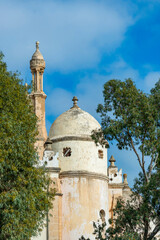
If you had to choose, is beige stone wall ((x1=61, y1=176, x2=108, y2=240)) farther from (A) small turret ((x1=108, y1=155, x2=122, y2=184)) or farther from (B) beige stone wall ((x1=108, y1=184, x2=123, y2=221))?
(A) small turret ((x1=108, y1=155, x2=122, y2=184))

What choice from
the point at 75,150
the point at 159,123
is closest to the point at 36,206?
the point at 159,123

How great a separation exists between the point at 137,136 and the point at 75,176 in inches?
440

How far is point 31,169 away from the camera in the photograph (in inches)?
1027

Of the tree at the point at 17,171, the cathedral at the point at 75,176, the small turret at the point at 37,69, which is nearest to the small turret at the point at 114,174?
the cathedral at the point at 75,176

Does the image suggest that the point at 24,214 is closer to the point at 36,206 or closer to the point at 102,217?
the point at 36,206

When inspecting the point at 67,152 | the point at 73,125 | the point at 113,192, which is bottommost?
the point at 113,192

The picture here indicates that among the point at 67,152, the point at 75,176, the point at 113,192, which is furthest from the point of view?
the point at 113,192

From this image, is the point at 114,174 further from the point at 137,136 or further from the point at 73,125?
the point at 137,136

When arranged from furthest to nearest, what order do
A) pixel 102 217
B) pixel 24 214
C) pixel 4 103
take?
pixel 102 217
pixel 4 103
pixel 24 214

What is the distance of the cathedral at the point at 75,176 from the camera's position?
36.5m

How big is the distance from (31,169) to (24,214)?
1.95m

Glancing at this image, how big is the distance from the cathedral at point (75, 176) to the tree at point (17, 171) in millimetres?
8408

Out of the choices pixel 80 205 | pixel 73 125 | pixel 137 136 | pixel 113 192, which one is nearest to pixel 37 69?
pixel 73 125

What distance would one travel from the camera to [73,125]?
38.5m
